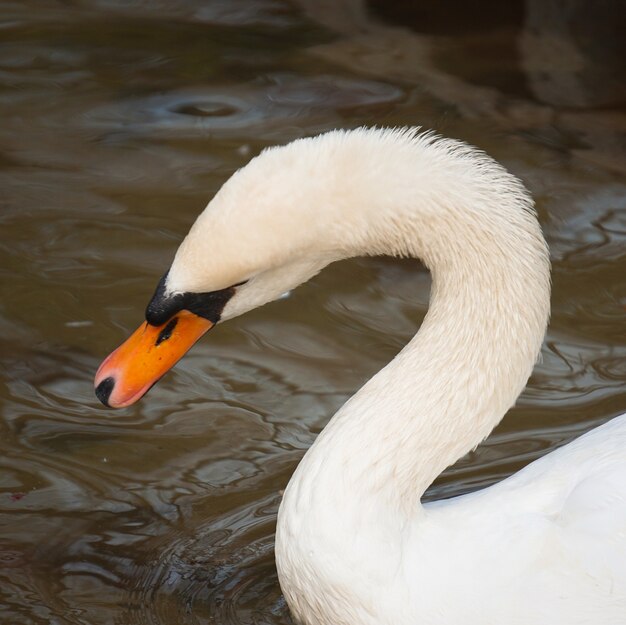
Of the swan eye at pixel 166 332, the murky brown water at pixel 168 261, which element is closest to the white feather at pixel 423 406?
the swan eye at pixel 166 332

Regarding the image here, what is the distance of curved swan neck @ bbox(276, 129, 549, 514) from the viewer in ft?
9.29

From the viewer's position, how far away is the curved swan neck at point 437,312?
2.83m

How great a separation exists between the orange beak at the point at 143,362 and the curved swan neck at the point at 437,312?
43cm

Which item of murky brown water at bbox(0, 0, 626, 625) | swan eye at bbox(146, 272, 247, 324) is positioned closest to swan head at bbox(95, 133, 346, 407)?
swan eye at bbox(146, 272, 247, 324)

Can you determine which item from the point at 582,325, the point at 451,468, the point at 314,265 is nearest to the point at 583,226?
the point at 582,325

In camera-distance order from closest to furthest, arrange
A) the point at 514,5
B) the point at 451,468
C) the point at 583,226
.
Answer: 1. the point at 451,468
2. the point at 583,226
3. the point at 514,5

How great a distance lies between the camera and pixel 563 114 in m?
6.38

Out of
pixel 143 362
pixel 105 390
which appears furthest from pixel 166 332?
pixel 105 390

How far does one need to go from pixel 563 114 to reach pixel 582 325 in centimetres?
188

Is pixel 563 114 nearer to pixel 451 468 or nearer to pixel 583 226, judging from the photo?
pixel 583 226

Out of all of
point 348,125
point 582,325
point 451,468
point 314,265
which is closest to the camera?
point 314,265

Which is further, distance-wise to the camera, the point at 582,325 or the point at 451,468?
the point at 582,325

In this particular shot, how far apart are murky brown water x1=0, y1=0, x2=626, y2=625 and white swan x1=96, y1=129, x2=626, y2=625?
0.59 m

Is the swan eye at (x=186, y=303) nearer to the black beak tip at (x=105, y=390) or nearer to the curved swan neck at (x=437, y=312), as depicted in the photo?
the black beak tip at (x=105, y=390)
